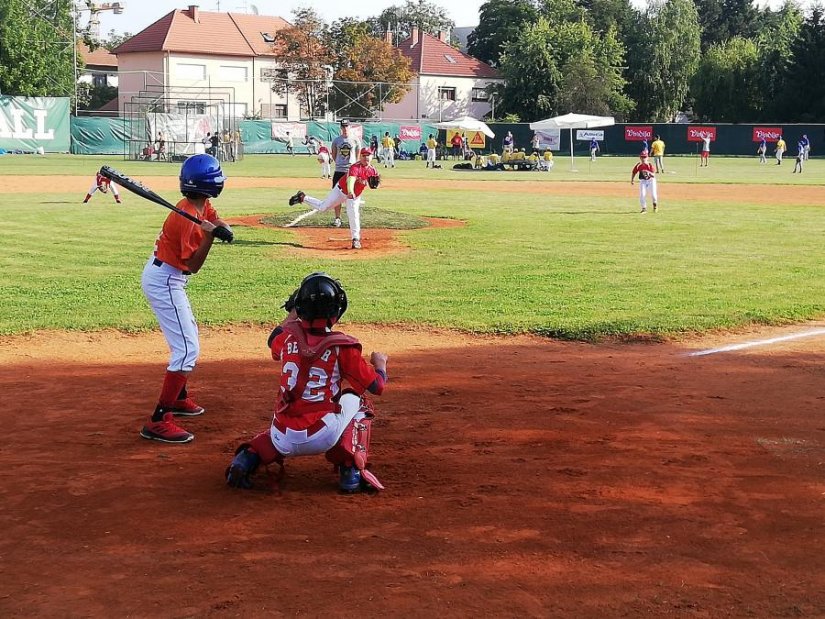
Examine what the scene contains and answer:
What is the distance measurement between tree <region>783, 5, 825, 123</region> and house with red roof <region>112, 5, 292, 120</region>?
4115cm

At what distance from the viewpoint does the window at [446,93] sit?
89.6m

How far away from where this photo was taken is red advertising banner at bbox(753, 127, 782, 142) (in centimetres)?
6425

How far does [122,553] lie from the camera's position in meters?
4.54

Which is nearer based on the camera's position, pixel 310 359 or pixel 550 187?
pixel 310 359

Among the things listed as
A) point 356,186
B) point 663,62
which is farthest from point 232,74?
point 356,186

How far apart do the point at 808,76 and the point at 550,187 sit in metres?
46.3

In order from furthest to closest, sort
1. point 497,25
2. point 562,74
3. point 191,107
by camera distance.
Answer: point 497,25 → point 562,74 → point 191,107

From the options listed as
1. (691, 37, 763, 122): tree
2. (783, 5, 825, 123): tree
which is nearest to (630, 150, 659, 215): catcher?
(783, 5, 825, 123): tree

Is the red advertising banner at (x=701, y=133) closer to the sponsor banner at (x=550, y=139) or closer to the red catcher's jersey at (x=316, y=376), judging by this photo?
the sponsor banner at (x=550, y=139)

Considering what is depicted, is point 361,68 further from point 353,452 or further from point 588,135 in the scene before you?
point 353,452

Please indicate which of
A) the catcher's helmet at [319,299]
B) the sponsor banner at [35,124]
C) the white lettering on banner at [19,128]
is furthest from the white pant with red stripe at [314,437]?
the white lettering on banner at [19,128]

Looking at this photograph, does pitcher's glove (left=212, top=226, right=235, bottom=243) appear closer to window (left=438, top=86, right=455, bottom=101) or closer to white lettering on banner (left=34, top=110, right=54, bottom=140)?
white lettering on banner (left=34, top=110, right=54, bottom=140)

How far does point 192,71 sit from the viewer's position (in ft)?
270

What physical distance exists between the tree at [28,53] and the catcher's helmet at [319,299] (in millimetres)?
61679
